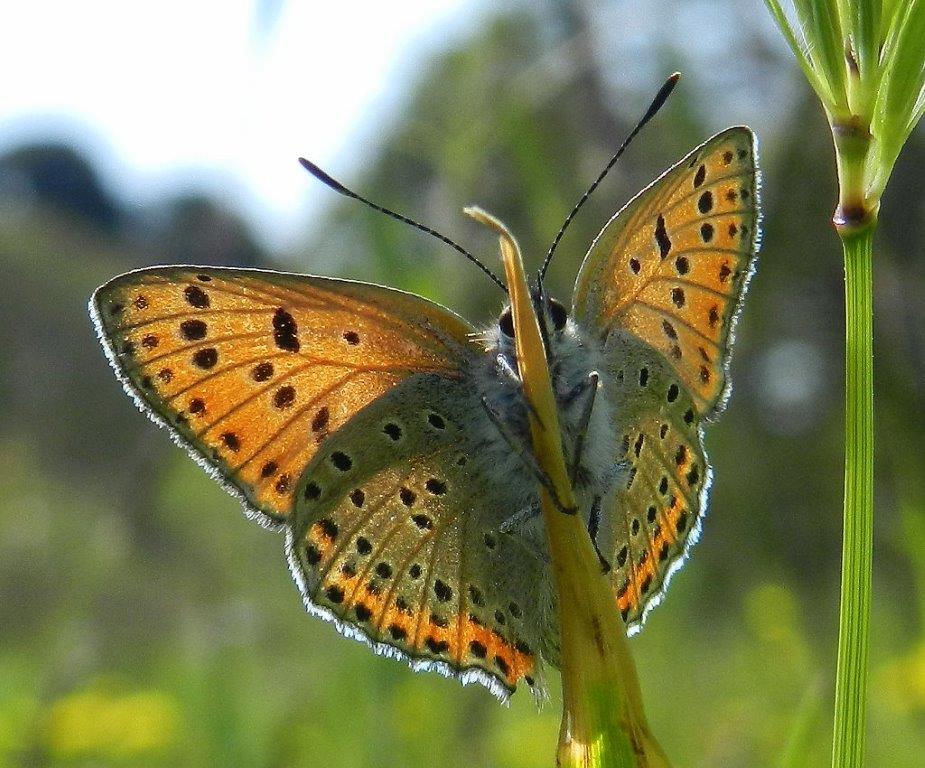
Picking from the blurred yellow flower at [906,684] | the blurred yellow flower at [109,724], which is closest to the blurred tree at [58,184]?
the blurred yellow flower at [109,724]

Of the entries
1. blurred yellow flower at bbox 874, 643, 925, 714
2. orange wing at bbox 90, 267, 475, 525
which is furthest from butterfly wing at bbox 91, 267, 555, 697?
blurred yellow flower at bbox 874, 643, 925, 714

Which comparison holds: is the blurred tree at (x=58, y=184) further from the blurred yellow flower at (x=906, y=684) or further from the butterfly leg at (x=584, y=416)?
the butterfly leg at (x=584, y=416)

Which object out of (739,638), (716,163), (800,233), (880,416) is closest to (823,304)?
(800,233)

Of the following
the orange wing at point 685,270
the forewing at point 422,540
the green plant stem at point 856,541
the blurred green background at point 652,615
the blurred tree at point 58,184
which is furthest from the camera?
the blurred tree at point 58,184

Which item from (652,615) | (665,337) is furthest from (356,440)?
(652,615)

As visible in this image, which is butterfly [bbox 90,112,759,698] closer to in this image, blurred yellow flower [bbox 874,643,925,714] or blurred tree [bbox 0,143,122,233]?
blurred yellow flower [bbox 874,643,925,714]

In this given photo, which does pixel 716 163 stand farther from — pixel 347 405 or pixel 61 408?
pixel 61 408
